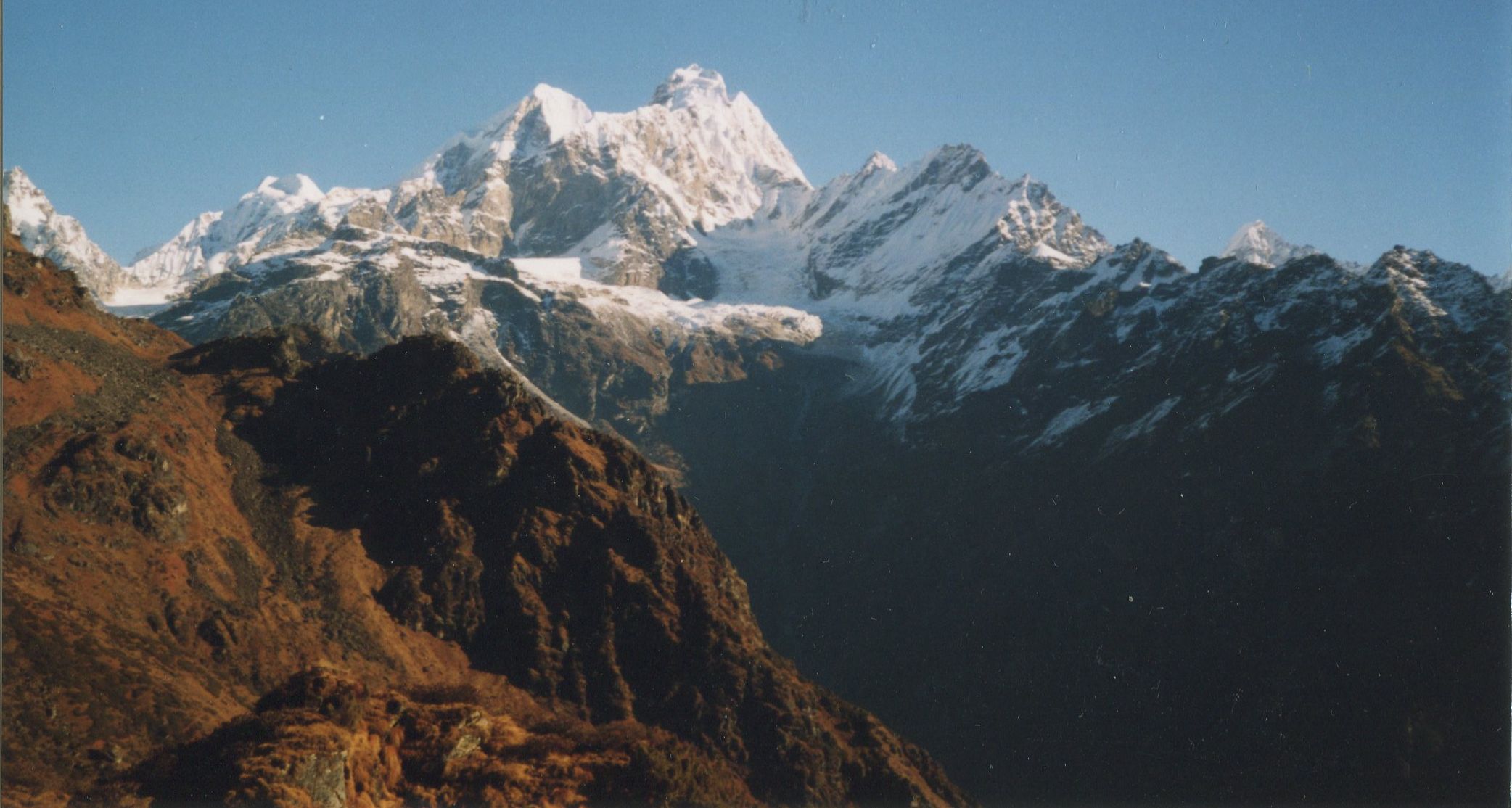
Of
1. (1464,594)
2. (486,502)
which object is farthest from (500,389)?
(1464,594)

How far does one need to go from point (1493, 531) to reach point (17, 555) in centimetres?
17850

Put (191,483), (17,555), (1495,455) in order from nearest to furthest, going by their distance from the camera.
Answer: (17,555) → (191,483) → (1495,455)

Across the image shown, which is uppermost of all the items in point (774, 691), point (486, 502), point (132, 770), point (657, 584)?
point (486, 502)

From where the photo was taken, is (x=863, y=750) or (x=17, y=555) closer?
(x=17, y=555)

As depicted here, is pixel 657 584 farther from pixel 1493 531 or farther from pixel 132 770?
pixel 1493 531

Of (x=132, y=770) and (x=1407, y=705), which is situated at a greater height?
(x=1407, y=705)

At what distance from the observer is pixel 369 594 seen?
118 metres

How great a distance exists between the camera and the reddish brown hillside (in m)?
68.1

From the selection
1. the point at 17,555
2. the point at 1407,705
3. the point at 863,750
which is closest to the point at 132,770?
the point at 17,555

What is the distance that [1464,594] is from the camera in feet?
567

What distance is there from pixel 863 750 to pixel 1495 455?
118383mm

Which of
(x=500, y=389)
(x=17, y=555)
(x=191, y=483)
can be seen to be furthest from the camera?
(x=500, y=389)

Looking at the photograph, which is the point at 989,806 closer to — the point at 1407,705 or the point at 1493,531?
the point at 1407,705

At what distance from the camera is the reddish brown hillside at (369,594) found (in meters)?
68.1
